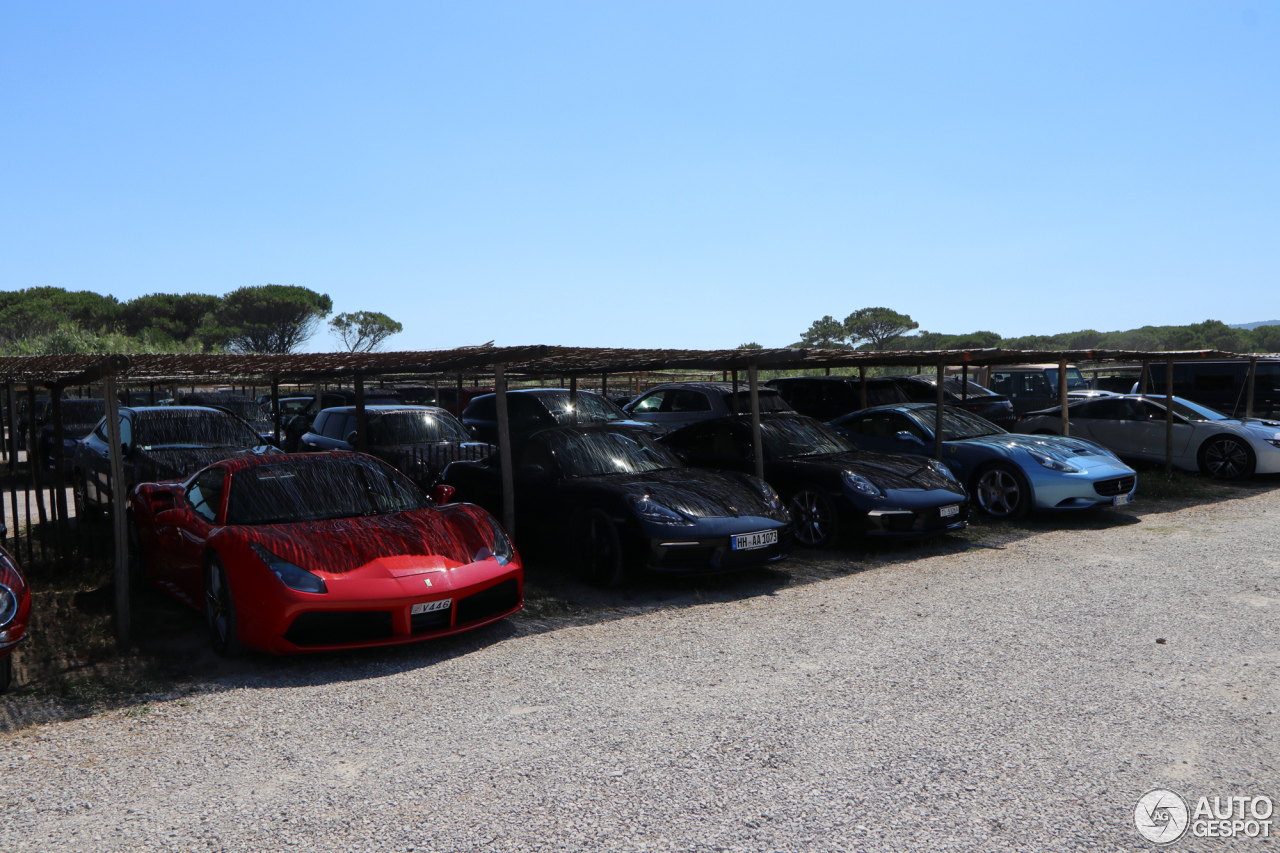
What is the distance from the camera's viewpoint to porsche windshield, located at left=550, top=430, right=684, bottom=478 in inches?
318

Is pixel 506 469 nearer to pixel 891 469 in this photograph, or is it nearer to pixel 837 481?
pixel 837 481

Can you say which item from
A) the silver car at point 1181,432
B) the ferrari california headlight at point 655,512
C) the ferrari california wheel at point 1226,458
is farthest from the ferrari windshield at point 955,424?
the ferrari california headlight at point 655,512

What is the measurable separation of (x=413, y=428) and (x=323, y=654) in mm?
6464

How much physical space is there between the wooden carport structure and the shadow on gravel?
0.41 meters

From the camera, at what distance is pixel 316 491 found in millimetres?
6367

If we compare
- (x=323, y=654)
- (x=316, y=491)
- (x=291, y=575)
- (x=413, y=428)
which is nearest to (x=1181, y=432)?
(x=413, y=428)

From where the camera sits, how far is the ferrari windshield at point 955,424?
11.5m

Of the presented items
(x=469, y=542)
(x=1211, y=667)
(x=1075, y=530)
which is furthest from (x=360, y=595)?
(x=1075, y=530)

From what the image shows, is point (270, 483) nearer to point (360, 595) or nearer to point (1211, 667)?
point (360, 595)

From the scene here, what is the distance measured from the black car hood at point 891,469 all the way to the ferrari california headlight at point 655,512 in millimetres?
2588

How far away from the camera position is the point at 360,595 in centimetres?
527

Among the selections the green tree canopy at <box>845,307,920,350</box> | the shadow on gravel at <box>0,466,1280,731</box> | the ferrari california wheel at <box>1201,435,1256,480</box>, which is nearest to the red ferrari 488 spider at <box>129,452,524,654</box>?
the shadow on gravel at <box>0,466,1280,731</box>

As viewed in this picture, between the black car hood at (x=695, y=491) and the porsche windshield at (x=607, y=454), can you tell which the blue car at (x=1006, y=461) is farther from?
the porsche windshield at (x=607, y=454)

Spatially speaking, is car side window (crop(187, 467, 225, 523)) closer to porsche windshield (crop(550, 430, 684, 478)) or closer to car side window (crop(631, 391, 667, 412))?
porsche windshield (crop(550, 430, 684, 478))
